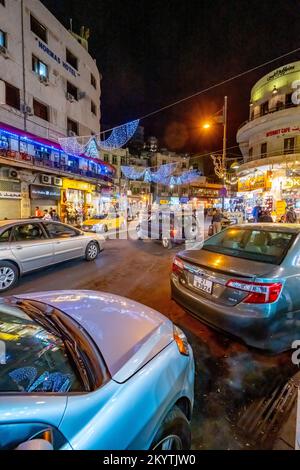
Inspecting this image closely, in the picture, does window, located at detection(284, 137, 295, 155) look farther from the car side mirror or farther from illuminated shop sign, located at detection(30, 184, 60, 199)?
the car side mirror

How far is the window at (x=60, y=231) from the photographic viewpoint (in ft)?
22.3

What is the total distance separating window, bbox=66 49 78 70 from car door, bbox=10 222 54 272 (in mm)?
21591

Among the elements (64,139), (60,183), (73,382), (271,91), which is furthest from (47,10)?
(73,382)

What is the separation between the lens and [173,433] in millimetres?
1583

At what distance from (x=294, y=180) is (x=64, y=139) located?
1802 cm

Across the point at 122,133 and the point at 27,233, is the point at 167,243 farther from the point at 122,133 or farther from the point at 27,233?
the point at 122,133

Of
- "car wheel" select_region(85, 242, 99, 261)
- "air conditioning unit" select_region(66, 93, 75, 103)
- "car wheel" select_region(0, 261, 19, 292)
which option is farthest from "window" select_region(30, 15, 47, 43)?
"car wheel" select_region(0, 261, 19, 292)

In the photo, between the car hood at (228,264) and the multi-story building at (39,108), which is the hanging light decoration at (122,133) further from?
the car hood at (228,264)

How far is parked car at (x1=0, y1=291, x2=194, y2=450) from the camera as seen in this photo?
1.10 metres

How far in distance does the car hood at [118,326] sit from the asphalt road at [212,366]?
0.95 metres

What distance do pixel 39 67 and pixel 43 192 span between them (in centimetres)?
943

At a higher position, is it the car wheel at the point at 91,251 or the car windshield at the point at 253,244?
the car windshield at the point at 253,244

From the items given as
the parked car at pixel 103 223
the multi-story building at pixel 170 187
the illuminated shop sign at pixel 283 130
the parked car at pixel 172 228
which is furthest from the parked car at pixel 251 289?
the multi-story building at pixel 170 187
